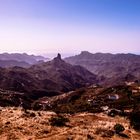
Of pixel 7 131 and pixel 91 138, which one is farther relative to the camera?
pixel 7 131

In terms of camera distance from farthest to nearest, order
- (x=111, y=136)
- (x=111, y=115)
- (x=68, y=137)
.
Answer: (x=111, y=115) < (x=111, y=136) < (x=68, y=137)

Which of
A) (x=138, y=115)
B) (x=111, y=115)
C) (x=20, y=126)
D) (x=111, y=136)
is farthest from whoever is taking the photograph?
(x=111, y=115)

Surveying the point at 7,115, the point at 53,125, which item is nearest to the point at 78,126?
the point at 53,125

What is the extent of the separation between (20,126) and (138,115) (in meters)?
21.3

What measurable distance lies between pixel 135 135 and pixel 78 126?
9.19 metres

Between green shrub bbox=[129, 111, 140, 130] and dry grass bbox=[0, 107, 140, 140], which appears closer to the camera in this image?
dry grass bbox=[0, 107, 140, 140]

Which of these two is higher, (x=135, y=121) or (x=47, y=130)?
(x=47, y=130)

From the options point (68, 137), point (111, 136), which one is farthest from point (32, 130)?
point (111, 136)

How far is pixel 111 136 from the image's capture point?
133ft

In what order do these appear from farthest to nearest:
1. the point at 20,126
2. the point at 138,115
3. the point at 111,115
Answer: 1. the point at 111,115
2. the point at 138,115
3. the point at 20,126

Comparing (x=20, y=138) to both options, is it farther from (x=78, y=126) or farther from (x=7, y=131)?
(x=78, y=126)

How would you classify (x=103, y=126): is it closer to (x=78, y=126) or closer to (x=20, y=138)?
(x=78, y=126)

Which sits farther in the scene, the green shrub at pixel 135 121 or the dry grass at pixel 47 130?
the green shrub at pixel 135 121

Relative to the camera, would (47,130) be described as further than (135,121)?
No
